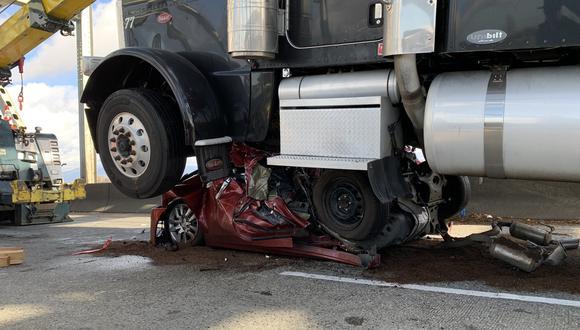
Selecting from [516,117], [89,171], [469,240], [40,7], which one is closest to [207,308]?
[516,117]

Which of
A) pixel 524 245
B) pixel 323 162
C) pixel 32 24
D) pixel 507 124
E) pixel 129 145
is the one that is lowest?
pixel 524 245

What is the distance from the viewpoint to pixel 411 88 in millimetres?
3623

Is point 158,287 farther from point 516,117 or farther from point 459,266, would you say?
point 516,117

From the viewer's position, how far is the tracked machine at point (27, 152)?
27.7ft

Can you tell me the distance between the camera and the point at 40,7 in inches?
317

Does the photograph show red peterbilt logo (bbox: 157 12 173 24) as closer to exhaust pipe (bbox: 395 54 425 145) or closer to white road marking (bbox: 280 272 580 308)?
exhaust pipe (bbox: 395 54 425 145)

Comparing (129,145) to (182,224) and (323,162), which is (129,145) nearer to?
(182,224)

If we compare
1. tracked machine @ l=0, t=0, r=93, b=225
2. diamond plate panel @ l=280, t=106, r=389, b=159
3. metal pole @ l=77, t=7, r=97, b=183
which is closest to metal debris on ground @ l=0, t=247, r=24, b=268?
diamond plate panel @ l=280, t=106, r=389, b=159

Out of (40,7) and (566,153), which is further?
(40,7)

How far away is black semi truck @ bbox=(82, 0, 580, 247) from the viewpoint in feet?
10.8

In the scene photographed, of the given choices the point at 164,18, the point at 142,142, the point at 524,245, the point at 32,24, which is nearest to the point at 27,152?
the point at 32,24

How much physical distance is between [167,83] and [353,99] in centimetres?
175

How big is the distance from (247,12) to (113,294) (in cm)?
243

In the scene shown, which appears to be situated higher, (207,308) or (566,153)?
(566,153)
